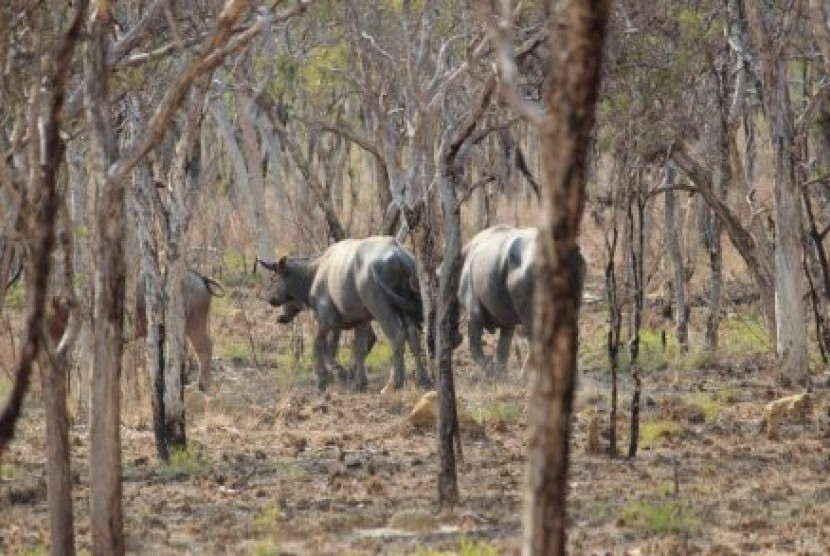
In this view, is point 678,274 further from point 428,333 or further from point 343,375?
point 428,333

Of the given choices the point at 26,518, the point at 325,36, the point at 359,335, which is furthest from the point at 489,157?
the point at 26,518

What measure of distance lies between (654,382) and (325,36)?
1044 cm

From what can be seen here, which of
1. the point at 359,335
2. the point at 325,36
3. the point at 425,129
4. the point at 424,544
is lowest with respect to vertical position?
the point at 424,544

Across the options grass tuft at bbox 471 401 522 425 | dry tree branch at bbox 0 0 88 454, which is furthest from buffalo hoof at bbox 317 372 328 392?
dry tree branch at bbox 0 0 88 454

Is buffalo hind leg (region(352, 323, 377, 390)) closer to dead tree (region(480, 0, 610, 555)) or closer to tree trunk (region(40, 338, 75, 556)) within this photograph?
tree trunk (region(40, 338, 75, 556))

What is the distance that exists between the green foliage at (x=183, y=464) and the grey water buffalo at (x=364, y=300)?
5440 millimetres

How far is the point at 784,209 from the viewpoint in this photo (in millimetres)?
18266

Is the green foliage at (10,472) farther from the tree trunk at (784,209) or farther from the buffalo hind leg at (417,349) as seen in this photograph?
the tree trunk at (784,209)

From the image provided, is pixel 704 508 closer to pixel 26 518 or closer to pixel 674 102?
pixel 26 518

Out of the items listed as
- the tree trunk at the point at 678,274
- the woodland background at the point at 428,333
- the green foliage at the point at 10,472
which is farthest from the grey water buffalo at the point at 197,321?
the green foliage at the point at 10,472

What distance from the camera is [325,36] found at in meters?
29.2

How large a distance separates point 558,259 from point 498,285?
15734mm

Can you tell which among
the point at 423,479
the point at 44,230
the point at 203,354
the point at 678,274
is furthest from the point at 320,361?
the point at 44,230

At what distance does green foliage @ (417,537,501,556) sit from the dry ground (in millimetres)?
33
